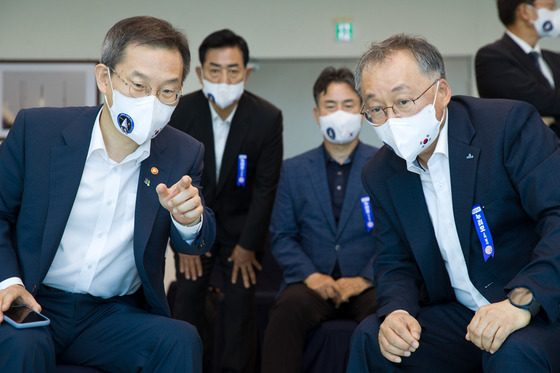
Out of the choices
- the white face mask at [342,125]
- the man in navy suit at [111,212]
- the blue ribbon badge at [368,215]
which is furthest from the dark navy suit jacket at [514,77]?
the man in navy suit at [111,212]

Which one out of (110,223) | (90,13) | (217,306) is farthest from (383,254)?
(90,13)

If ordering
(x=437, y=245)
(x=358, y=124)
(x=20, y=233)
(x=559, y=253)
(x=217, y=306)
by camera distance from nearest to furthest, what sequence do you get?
(x=559, y=253)
(x=20, y=233)
(x=437, y=245)
(x=358, y=124)
(x=217, y=306)

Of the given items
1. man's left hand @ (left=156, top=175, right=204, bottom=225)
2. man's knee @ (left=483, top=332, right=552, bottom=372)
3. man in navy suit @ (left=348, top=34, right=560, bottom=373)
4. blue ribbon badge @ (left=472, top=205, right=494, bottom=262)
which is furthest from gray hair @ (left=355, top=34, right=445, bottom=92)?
man's knee @ (left=483, top=332, right=552, bottom=372)

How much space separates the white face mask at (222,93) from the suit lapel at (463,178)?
1.58 metres

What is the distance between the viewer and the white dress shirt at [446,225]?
216 centimetres

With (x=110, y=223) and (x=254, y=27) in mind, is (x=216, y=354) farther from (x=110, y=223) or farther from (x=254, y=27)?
(x=254, y=27)

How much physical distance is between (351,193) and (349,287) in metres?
0.52

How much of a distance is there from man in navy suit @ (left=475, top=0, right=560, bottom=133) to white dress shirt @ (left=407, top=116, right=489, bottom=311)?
4.07ft

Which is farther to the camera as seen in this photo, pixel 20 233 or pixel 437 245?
pixel 437 245

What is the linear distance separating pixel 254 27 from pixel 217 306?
124 inches

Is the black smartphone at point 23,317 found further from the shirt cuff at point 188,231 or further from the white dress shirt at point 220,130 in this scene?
the white dress shirt at point 220,130

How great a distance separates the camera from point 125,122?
2.11 m

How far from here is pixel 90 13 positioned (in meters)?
6.04

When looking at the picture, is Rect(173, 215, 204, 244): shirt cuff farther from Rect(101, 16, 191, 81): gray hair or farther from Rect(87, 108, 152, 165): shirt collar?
Rect(101, 16, 191, 81): gray hair
